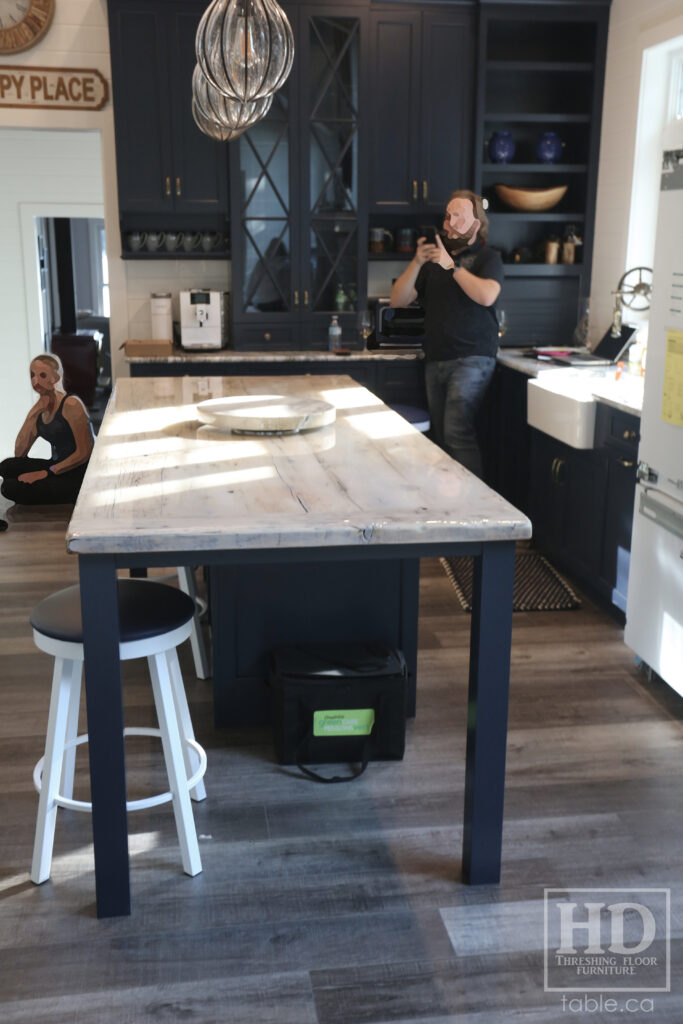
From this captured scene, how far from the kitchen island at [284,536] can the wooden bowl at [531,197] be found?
3482 millimetres

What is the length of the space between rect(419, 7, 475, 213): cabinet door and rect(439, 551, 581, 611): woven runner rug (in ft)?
6.99

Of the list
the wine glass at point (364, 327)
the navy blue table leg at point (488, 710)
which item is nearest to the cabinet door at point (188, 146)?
the wine glass at point (364, 327)

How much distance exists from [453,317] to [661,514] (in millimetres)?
2005

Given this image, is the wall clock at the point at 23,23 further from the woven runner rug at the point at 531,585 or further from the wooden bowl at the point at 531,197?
the woven runner rug at the point at 531,585

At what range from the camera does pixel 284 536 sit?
211 centimetres

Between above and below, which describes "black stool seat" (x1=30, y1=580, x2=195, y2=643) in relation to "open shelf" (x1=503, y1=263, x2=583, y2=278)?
below

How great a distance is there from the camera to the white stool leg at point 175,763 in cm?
241

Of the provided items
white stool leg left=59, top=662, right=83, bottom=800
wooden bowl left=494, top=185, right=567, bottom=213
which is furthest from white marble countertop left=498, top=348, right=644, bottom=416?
white stool leg left=59, top=662, right=83, bottom=800

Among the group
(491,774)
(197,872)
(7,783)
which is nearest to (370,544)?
(491,774)

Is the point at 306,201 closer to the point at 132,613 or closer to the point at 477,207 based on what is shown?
the point at 477,207

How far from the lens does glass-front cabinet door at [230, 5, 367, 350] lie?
18.0 feet

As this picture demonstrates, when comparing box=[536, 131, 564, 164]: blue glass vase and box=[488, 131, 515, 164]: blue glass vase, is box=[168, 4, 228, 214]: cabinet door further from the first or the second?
box=[536, 131, 564, 164]: blue glass vase

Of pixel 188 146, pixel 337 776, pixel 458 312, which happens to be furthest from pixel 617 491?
pixel 188 146

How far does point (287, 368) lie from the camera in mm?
5676
